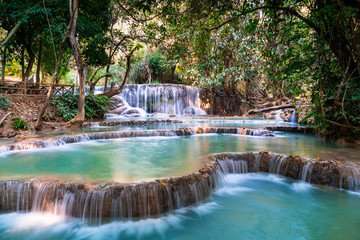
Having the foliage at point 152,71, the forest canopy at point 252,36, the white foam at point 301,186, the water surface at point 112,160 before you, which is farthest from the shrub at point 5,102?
the foliage at point 152,71

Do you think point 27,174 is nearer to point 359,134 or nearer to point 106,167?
point 106,167

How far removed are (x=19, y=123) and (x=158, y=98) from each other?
13638 mm

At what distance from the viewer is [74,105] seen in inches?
512

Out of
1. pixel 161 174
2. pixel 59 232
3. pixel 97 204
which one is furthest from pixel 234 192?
pixel 59 232

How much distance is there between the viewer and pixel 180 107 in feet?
73.0

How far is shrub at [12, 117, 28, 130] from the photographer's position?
8664 millimetres

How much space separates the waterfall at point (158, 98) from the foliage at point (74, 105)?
18.7ft

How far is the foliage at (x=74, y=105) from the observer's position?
39.4 feet

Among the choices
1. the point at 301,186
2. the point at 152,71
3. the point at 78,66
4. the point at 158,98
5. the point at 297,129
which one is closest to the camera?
the point at 301,186

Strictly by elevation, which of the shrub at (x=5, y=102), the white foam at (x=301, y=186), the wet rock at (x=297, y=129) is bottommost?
the white foam at (x=301, y=186)

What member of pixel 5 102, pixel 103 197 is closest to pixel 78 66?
pixel 5 102

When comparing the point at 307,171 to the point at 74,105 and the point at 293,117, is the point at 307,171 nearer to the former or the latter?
the point at 74,105

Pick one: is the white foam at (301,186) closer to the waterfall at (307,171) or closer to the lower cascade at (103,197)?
the waterfall at (307,171)

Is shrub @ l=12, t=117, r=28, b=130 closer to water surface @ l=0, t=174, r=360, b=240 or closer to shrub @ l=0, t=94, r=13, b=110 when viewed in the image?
shrub @ l=0, t=94, r=13, b=110
